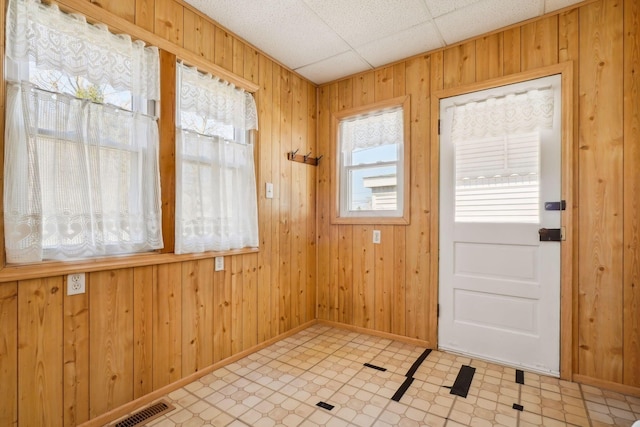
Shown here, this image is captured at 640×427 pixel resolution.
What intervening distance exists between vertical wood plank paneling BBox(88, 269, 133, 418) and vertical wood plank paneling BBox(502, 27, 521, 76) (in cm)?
318

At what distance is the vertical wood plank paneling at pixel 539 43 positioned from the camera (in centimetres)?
234

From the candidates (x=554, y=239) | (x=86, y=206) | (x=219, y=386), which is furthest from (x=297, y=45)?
(x=219, y=386)

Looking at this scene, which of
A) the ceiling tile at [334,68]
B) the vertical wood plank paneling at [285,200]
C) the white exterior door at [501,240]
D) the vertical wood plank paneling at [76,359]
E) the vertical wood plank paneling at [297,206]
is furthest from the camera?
the vertical wood plank paneling at [297,206]

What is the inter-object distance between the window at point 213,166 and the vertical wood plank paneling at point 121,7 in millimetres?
390

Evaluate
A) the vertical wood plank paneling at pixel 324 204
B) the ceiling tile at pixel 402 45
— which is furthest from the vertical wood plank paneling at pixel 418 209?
the vertical wood plank paneling at pixel 324 204

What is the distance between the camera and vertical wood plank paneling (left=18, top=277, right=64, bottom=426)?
5.04 feet

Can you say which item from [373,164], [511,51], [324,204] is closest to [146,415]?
[324,204]

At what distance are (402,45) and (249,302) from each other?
266 cm

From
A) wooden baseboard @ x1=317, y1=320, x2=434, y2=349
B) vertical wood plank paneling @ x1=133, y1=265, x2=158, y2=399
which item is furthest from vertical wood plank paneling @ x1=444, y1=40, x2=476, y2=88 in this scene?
vertical wood plank paneling @ x1=133, y1=265, x2=158, y2=399

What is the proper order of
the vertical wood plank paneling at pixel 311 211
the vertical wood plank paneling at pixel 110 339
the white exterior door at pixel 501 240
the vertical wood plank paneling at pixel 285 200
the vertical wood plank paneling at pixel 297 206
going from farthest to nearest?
1. the vertical wood plank paneling at pixel 311 211
2. the vertical wood plank paneling at pixel 297 206
3. the vertical wood plank paneling at pixel 285 200
4. the white exterior door at pixel 501 240
5. the vertical wood plank paneling at pixel 110 339

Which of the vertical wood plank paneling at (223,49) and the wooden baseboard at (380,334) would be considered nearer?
the vertical wood plank paneling at (223,49)

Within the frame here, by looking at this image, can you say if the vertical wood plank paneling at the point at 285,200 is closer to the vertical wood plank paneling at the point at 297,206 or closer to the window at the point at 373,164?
the vertical wood plank paneling at the point at 297,206

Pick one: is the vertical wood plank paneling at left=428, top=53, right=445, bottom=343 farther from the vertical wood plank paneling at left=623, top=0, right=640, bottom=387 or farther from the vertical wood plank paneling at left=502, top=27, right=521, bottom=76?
the vertical wood plank paneling at left=623, top=0, right=640, bottom=387

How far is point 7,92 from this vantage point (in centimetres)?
150
